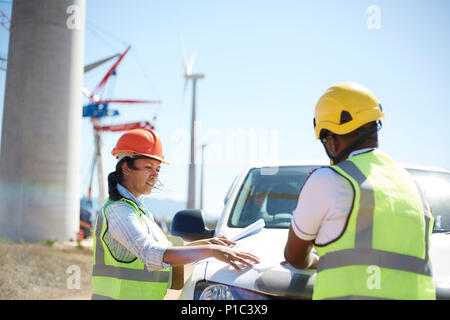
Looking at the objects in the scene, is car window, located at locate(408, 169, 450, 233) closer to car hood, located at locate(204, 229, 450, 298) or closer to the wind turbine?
car hood, located at locate(204, 229, 450, 298)

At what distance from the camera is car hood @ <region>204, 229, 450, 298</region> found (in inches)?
80.5

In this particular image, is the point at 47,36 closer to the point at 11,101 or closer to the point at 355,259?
the point at 11,101

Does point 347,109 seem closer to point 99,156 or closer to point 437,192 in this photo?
point 437,192

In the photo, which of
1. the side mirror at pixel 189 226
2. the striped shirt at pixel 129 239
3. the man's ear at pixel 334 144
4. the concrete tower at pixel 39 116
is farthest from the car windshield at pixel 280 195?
the concrete tower at pixel 39 116

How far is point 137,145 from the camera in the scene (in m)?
2.66

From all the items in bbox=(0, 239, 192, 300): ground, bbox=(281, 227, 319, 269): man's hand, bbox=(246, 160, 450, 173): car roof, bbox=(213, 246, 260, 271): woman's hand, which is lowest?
bbox=(0, 239, 192, 300): ground

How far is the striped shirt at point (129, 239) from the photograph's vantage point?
2.26 meters

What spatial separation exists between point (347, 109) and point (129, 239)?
127 centimetres

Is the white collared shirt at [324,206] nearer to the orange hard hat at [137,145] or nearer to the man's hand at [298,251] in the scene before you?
the man's hand at [298,251]

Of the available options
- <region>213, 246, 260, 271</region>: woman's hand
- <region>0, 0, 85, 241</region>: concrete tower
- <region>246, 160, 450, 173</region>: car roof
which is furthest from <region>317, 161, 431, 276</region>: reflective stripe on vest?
<region>0, 0, 85, 241</region>: concrete tower
